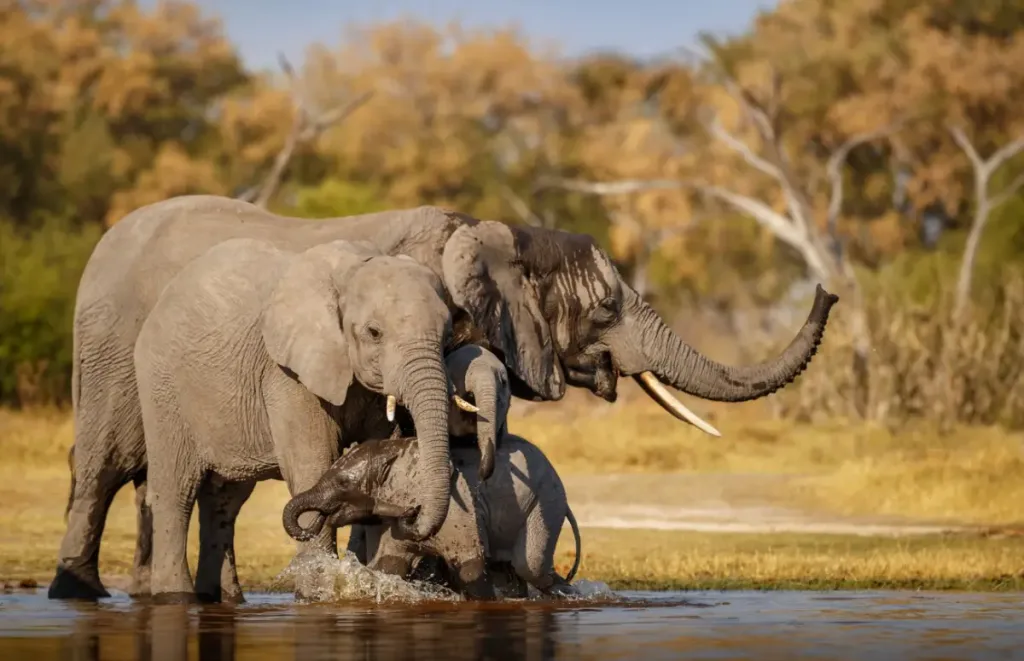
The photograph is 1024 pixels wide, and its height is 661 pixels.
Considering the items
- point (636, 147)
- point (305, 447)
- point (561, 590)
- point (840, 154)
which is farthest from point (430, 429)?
point (636, 147)

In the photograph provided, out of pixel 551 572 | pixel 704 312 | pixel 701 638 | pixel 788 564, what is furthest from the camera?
pixel 704 312

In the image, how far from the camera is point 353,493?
11.8 meters

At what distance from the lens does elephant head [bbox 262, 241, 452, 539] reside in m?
11.4

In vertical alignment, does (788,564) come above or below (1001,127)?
below

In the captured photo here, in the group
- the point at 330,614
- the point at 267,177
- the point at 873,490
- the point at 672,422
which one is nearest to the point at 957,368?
the point at 672,422

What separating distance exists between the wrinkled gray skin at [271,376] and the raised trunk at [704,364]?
6.34 feet

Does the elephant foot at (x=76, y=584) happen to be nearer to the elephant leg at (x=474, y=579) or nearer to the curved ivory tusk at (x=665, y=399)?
the elephant leg at (x=474, y=579)

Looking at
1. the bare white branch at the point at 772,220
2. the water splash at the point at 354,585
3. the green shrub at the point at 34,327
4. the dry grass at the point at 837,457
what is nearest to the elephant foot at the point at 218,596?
the water splash at the point at 354,585

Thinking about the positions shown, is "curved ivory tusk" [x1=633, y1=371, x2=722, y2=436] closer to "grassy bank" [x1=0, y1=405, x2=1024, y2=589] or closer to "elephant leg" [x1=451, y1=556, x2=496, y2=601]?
"grassy bank" [x1=0, y1=405, x2=1024, y2=589]

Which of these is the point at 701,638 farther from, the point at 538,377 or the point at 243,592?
the point at 243,592

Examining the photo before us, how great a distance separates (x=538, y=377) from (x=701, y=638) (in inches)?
128

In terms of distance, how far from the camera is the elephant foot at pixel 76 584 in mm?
13859

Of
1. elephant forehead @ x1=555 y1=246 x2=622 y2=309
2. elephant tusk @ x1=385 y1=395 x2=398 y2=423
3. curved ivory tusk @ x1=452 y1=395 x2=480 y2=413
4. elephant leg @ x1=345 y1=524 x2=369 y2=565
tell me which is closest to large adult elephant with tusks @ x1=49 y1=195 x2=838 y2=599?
elephant forehead @ x1=555 y1=246 x2=622 y2=309

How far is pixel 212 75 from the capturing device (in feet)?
175
